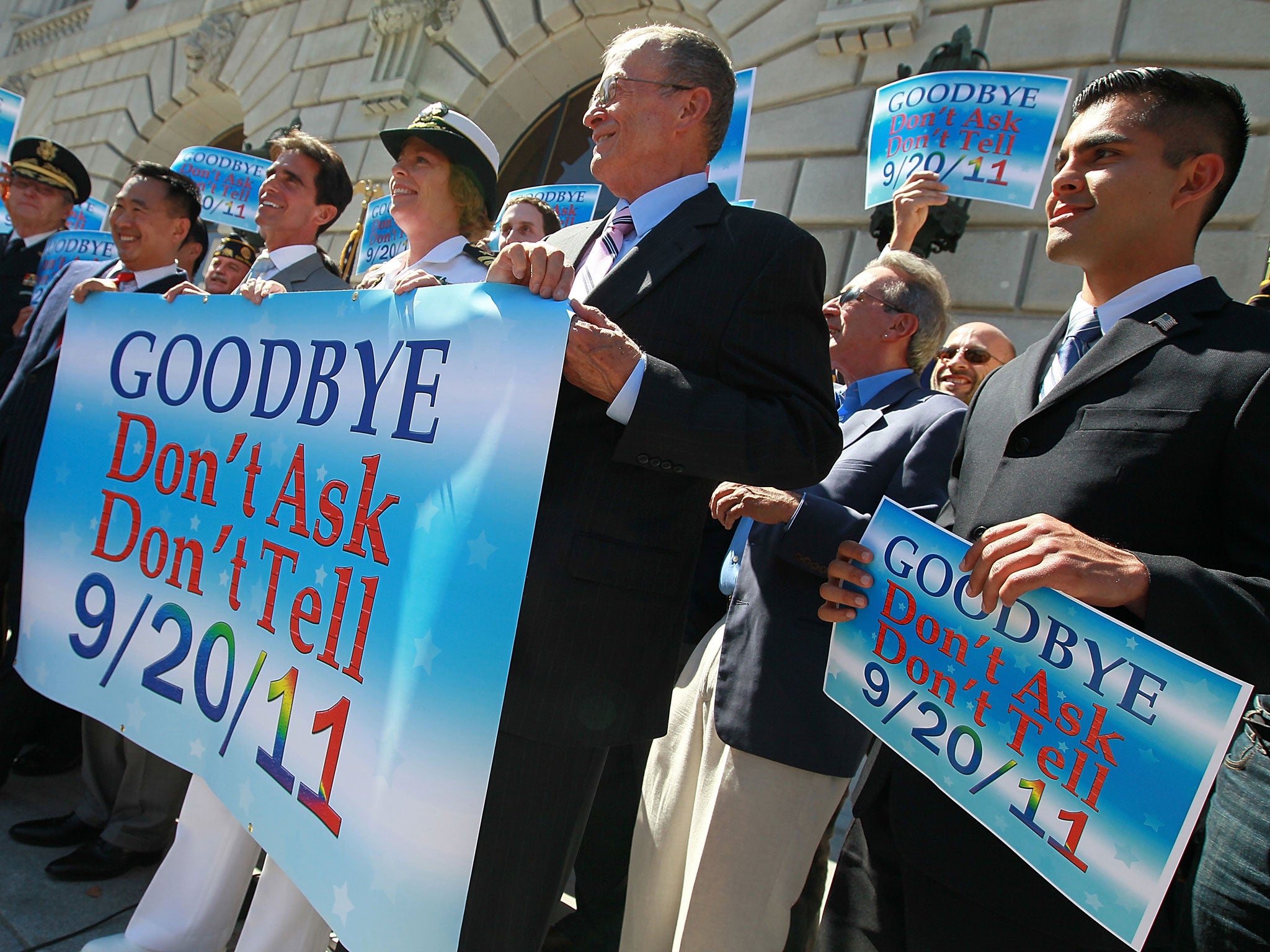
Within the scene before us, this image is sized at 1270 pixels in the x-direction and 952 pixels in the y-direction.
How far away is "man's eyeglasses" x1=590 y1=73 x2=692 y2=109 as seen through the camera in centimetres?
170

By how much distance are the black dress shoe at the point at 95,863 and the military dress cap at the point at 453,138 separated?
2089mm

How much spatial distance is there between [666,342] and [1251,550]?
0.90m

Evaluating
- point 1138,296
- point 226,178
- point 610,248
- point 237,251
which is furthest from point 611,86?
point 226,178

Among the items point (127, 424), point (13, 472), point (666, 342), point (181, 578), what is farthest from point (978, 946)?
point (13, 472)

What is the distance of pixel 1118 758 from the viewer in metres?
1.13

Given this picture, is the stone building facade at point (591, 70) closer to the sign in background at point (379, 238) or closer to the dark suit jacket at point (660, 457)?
A: the sign in background at point (379, 238)

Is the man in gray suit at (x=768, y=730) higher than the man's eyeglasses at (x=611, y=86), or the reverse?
the man's eyeglasses at (x=611, y=86)

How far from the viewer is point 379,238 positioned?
549cm

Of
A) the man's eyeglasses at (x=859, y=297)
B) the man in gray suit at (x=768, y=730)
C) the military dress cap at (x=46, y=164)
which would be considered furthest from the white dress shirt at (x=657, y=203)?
the military dress cap at (x=46, y=164)

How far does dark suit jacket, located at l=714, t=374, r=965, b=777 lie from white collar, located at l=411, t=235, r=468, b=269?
101 cm

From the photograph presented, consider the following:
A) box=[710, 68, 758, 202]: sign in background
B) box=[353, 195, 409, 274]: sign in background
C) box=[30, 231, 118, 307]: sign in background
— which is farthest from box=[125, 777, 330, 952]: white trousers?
box=[353, 195, 409, 274]: sign in background

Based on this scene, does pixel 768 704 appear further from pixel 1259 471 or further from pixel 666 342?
pixel 1259 471

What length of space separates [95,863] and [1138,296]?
290 centimetres

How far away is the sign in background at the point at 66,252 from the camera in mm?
3781
